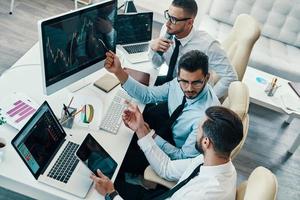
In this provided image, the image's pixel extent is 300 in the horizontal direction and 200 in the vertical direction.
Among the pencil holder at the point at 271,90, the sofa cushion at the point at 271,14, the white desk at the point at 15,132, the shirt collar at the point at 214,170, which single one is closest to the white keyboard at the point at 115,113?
the white desk at the point at 15,132

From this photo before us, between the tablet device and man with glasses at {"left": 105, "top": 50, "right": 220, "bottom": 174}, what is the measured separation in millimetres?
357

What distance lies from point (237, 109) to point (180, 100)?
1.30ft

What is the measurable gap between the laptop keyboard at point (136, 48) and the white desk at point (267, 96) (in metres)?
1.03

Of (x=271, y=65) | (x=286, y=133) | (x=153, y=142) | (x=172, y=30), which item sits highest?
(x=172, y=30)

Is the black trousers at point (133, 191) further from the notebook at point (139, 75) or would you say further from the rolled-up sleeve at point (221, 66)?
the rolled-up sleeve at point (221, 66)

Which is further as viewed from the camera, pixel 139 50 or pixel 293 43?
pixel 293 43

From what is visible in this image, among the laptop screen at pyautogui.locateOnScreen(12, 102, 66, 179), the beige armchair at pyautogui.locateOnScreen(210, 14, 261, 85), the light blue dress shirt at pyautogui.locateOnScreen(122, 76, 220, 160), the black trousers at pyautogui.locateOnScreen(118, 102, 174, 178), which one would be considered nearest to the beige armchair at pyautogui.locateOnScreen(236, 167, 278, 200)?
the light blue dress shirt at pyautogui.locateOnScreen(122, 76, 220, 160)

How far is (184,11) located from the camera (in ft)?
7.92

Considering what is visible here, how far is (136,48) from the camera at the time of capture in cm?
267

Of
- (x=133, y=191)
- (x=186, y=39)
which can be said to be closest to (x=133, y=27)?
(x=186, y=39)

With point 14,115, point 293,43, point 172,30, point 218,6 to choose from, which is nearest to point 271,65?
point 293,43

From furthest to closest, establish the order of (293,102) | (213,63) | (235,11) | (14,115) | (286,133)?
(235,11)
(286,133)
(293,102)
(213,63)
(14,115)

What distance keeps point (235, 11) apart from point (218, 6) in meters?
0.20

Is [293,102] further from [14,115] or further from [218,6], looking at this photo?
[14,115]
